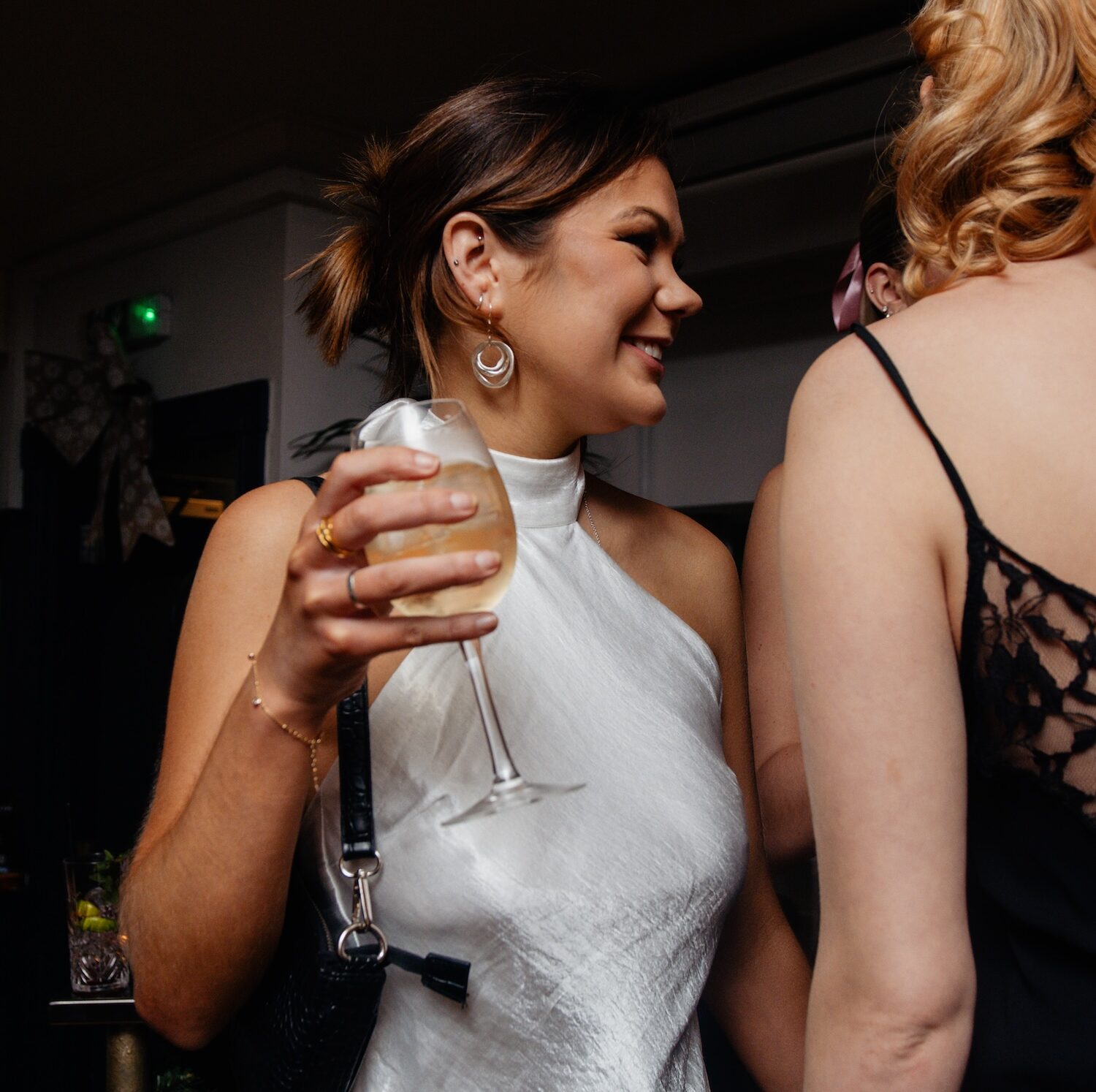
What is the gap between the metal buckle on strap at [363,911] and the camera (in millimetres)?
1062

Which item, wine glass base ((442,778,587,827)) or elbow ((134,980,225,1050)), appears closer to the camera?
wine glass base ((442,778,587,827))

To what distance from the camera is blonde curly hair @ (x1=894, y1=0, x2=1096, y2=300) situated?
0.79 meters

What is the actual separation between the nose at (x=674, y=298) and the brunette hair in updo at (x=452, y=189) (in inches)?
5.7

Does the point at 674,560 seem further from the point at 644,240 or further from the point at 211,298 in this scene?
the point at 211,298

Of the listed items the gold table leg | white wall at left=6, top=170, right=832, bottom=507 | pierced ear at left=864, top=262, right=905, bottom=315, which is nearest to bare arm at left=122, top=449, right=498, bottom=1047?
pierced ear at left=864, top=262, right=905, bottom=315

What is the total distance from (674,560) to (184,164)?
3.37 m

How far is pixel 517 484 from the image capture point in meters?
1.42

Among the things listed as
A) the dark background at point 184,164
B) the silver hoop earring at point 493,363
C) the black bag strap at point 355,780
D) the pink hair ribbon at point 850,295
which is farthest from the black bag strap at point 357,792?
the dark background at point 184,164

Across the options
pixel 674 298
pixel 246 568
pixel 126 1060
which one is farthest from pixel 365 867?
pixel 126 1060

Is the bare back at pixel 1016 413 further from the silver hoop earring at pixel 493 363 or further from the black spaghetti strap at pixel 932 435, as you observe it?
the silver hoop earring at pixel 493 363

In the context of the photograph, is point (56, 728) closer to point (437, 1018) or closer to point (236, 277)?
point (236, 277)

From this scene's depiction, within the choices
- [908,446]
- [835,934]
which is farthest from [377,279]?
[835,934]

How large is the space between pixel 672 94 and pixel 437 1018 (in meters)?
3.05

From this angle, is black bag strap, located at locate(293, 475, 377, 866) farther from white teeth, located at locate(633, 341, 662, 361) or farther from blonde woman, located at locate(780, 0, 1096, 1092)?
white teeth, located at locate(633, 341, 662, 361)
